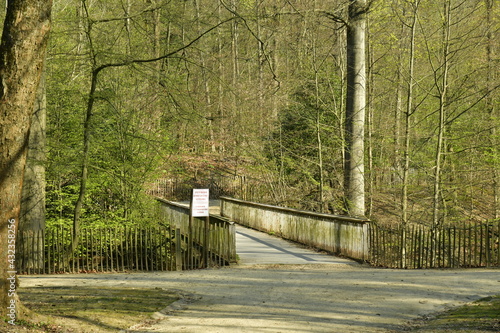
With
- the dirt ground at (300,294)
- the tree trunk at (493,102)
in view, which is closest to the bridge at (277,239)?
the dirt ground at (300,294)

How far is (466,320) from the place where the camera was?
27.7ft

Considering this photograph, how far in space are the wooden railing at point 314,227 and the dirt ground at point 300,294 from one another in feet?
3.18

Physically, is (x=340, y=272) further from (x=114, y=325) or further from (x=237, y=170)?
(x=237, y=170)

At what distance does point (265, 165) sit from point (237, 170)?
1168 cm

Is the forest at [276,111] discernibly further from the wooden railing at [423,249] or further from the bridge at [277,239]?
the bridge at [277,239]

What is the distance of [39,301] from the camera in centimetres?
958

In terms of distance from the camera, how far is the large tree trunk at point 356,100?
18.4m

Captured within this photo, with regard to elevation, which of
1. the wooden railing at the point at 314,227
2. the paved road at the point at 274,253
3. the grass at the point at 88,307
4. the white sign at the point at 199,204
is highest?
the white sign at the point at 199,204

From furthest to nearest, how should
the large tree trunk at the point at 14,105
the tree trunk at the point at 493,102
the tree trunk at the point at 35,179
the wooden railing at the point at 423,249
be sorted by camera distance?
the tree trunk at the point at 493,102, the wooden railing at the point at 423,249, the tree trunk at the point at 35,179, the large tree trunk at the point at 14,105

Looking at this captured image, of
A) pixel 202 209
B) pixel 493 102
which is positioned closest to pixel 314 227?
pixel 202 209

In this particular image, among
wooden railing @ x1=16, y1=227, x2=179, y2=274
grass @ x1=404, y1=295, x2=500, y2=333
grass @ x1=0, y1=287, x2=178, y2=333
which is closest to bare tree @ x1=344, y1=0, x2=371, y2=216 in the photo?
wooden railing @ x1=16, y1=227, x2=179, y2=274

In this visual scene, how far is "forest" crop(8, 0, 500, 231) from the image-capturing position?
605 inches

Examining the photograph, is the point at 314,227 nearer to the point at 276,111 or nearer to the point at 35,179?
the point at 35,179

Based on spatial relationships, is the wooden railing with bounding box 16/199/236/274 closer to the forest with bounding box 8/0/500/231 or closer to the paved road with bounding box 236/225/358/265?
the paved road with bounding box 236/225/358/265
